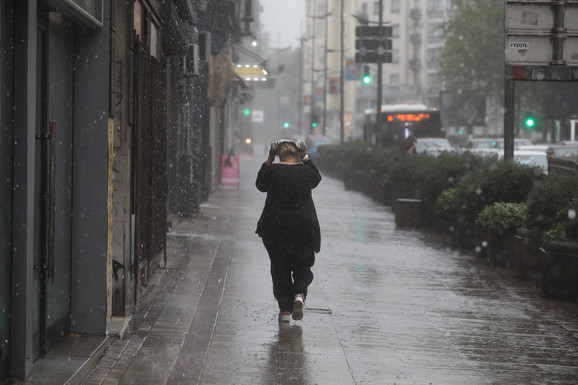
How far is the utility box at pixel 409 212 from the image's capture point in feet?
72.1

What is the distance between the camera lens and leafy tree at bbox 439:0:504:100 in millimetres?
72438

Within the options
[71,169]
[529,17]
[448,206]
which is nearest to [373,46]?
[448,206]

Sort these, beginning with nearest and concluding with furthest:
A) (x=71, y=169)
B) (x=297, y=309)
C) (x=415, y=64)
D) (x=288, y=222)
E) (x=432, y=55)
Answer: (x=71, y=169) < (x=297, y=309) < (x=288, y=222) < (x=432, y=55) < (x=415, y=64)

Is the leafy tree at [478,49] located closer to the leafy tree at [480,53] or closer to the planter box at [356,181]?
the leafy tree at [480,53]

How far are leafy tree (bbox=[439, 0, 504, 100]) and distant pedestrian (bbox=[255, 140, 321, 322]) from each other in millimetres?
63406

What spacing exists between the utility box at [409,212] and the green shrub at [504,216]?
6.19 metres

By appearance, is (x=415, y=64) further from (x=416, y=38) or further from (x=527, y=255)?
(x=527, y=255)

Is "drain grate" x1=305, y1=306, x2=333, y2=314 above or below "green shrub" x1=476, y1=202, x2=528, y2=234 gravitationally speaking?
below

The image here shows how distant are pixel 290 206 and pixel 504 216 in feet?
19.0

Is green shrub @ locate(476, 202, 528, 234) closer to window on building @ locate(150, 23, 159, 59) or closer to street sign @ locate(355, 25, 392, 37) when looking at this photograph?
window on building @ locate(150, 23, 159, 59)

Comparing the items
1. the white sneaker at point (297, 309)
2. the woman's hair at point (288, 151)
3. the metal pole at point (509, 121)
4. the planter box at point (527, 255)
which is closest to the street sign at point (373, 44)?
the metal pole at point (509, 121)

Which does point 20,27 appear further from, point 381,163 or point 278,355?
point 381,163

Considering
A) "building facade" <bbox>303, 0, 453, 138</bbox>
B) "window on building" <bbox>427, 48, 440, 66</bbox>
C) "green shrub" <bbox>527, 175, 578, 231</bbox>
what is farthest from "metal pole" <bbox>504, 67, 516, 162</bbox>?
"window on building" <bbox>427, 48, 440, 66</bbox>

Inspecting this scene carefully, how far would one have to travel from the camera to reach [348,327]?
9.74 m
